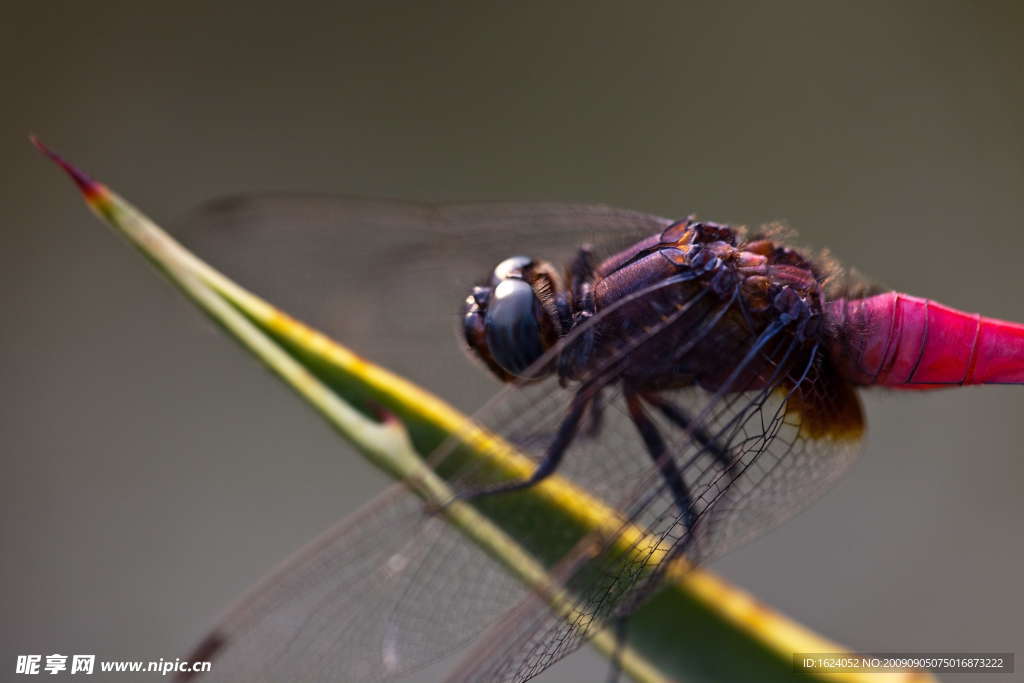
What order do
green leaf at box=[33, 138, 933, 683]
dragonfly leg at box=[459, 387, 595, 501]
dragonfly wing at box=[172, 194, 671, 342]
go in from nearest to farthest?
green leaf at box=[33, 138, 933, 683] < dragonfly leg at box=[459, 387, 595, 501] < dragonfly wing at box=[172, 194, 671, 342]

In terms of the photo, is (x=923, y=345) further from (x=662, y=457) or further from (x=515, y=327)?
(x=515, y=327)

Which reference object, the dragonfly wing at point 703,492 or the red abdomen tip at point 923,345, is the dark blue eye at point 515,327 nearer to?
the dragonfly wing at point 703,492

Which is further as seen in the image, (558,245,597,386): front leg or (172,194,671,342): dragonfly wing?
(172,194,671,342): dragonfly wing

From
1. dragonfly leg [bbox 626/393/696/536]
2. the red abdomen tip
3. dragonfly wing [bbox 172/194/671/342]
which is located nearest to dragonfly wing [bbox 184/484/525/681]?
dragonfly leg [bbox 626/393/696/536]

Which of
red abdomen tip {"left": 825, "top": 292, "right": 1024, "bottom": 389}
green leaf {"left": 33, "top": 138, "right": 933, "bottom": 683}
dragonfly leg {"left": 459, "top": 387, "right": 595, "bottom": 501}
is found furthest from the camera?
red abdomen tip {"left": 825, "top": 292, "right": 1024, "bottom": 389}

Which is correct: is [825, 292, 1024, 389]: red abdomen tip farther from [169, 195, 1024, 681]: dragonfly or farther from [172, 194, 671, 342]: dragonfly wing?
[172, 194, 671, 342]: dragonfly wing

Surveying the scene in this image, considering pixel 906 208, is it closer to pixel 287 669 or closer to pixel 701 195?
pixel 701 195

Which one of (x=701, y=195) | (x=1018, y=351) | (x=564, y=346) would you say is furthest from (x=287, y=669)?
(x=701, y=195)
